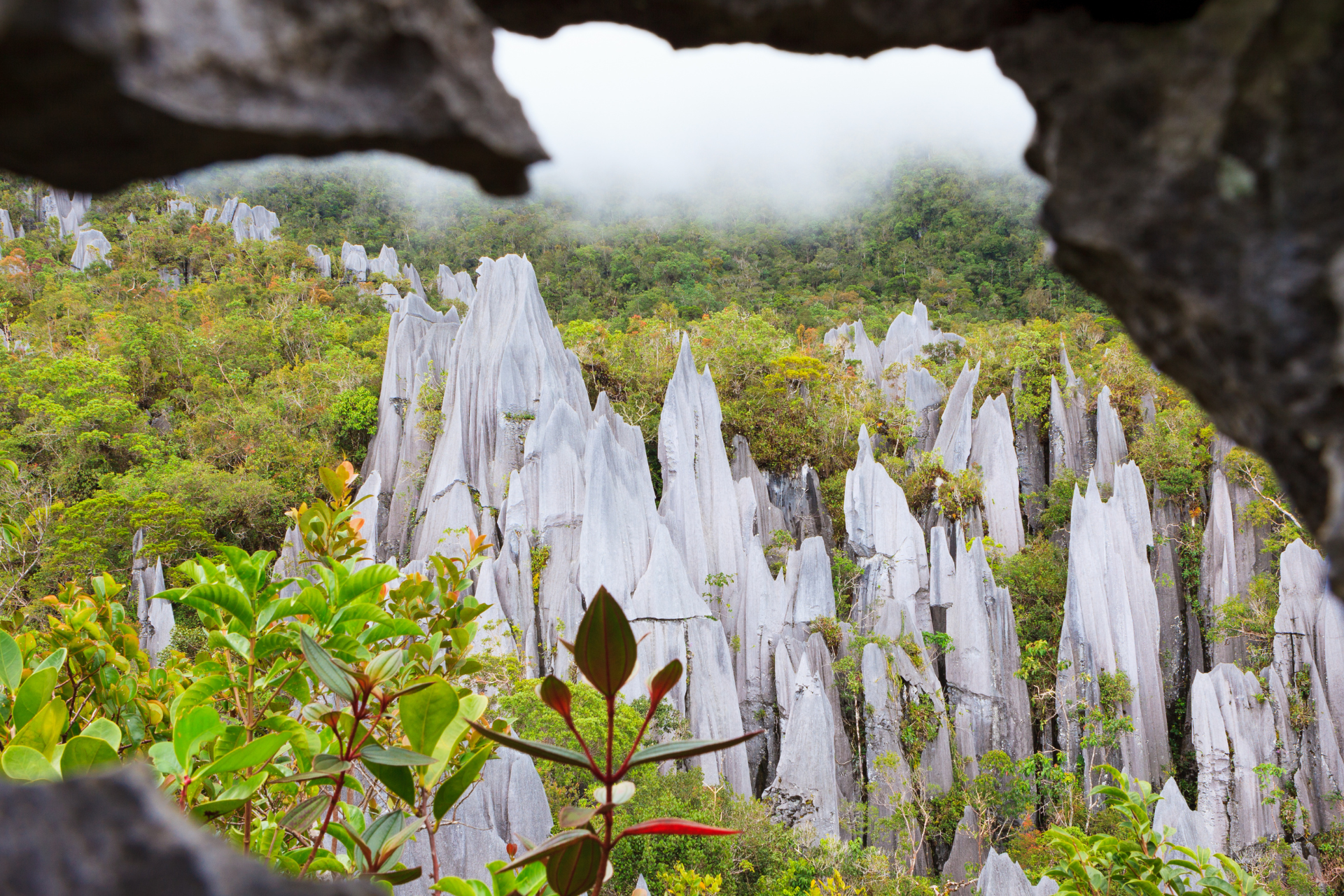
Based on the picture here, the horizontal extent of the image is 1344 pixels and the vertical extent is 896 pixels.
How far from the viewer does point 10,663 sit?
4.80ft

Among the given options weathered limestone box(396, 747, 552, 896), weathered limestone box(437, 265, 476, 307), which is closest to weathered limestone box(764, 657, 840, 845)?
weathered limestone box(396, 747, 552, 896)

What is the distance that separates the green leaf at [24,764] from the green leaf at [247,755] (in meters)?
0.20

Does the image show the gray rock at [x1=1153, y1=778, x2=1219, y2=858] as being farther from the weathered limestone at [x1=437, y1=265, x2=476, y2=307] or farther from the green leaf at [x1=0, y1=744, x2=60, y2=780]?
the weathered limestone at [x1=437, y1=265, x2=476, y2=307]

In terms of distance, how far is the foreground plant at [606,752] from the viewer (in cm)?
97

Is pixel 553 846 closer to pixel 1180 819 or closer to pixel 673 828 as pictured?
pixel 673 828

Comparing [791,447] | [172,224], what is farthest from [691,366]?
[172,224]

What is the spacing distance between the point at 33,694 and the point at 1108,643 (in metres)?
14.4

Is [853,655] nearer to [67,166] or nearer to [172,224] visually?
[67,166]

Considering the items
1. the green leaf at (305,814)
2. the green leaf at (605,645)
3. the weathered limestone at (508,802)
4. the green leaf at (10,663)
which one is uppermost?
the green leaf at (605,645)

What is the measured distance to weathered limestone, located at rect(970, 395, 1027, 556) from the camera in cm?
1620

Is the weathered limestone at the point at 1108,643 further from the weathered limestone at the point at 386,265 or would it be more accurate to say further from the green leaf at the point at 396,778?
the weathered limestone at the point at 386,265

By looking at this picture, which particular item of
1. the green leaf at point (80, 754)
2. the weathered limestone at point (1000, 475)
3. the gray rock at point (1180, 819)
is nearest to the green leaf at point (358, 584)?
the green leaf at point (80, 754)

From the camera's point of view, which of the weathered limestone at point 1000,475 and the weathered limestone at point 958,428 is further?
the weathered limestone at point 958,428

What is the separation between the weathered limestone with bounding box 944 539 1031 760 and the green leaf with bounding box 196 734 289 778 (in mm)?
12981
